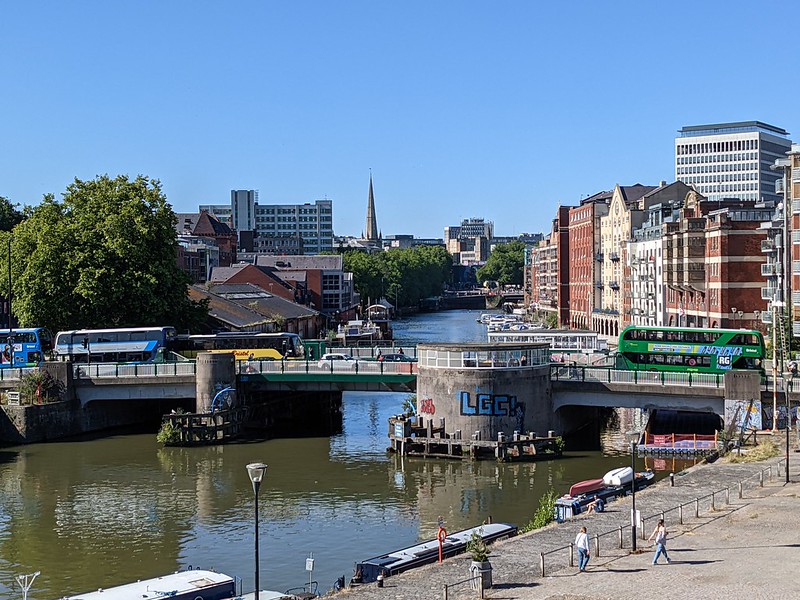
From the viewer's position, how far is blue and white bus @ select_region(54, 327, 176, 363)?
8500 centimetres

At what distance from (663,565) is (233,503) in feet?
86.0

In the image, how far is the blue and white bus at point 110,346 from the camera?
279ft

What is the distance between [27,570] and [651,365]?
1722 inches

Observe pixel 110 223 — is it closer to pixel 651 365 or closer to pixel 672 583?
pixel 651 365

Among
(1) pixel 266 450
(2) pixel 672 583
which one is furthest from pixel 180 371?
(2) pixel 672 583

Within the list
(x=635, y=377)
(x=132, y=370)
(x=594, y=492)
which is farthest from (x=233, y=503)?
(x=635, y=377)

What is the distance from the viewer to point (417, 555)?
4081 centimetres

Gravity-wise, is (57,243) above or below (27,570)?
above

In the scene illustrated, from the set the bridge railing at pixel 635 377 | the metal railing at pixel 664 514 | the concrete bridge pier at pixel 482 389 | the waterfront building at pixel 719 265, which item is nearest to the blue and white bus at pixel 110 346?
the concrete bridge pier at pixel 482 389

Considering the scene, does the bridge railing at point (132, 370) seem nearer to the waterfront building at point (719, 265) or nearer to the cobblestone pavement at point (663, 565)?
the cobblestone pavement at point (663, 565)

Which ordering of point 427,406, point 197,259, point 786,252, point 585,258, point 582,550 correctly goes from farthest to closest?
point 197,259
point 585,258
point 786,252
point 427,406
point 582,550

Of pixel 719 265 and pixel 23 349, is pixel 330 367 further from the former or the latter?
pixel 719 265

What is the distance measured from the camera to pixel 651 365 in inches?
2970

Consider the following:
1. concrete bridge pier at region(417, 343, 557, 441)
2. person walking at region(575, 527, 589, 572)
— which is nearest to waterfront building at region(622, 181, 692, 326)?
concrete bridge pier at region(417, 343, 557, 441)
